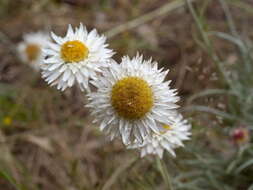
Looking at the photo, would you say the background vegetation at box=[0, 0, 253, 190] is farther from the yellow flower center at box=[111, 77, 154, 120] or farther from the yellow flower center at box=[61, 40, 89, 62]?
the yellow flower center at box=[61, 40, 89, 62]

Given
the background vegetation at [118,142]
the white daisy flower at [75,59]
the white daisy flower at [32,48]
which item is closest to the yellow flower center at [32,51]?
the white daisy flower at [32,48]

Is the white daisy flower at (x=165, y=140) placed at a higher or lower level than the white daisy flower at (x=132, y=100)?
lower

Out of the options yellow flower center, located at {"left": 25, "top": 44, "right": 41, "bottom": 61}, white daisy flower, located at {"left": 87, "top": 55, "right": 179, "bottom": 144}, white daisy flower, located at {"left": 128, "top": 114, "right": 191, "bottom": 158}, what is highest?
yellow flower center, located at {"left": 25, "top": 44, "right": 41, "bottom": 61}

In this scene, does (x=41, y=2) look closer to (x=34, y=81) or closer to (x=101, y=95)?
(x=34, y=81)

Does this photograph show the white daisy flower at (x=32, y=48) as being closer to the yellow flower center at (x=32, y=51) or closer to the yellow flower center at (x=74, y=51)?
the yellow flower center at (x=32, y=51)

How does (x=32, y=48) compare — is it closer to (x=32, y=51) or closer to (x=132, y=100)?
(x=32, y=51)

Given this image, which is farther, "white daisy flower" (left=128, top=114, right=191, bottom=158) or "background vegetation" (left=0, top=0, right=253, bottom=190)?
"background vegetation" (left=0, top=0, right=253, bottom=190)

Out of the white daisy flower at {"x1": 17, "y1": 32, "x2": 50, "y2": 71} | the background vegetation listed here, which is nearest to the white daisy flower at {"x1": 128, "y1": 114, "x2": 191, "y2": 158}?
the background vegetation
